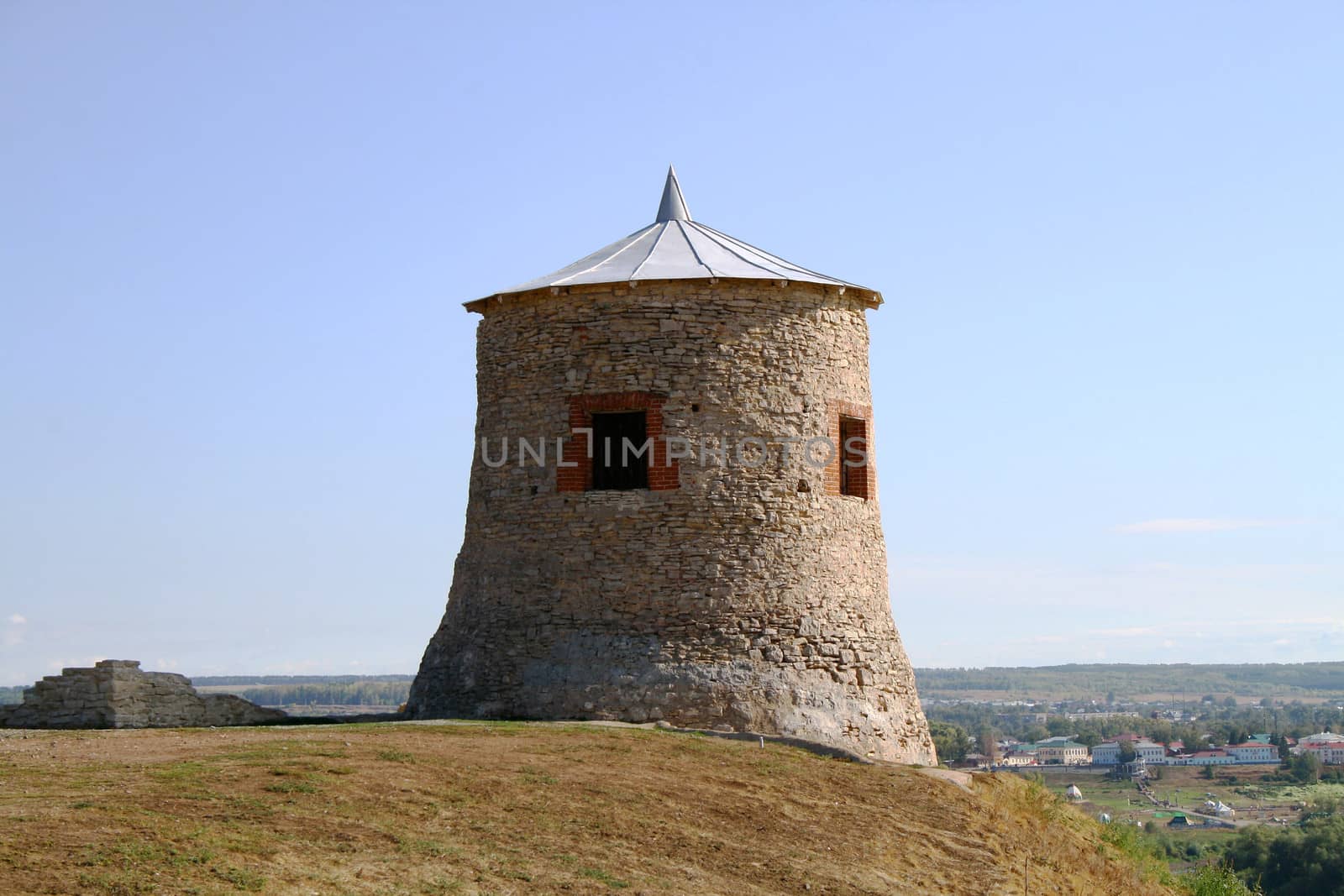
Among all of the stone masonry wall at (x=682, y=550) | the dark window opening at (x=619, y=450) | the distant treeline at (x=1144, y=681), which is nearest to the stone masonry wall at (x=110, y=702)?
the stone masonry wall at (x=682, y=550)

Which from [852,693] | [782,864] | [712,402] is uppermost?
[712,402]

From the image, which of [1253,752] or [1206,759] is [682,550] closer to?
[1206,759]

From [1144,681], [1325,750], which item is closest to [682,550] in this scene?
[1325,750]

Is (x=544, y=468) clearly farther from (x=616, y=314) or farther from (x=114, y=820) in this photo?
(x=114, y=820)

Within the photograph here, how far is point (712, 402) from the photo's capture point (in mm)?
18844

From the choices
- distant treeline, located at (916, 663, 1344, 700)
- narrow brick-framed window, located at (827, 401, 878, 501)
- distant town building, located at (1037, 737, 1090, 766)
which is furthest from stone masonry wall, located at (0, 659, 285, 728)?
distant treeline, located at (916, 663, 1344, 700)

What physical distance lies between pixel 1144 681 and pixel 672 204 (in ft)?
452

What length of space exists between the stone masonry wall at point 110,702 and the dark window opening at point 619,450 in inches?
221

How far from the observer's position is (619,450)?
19.5 metres

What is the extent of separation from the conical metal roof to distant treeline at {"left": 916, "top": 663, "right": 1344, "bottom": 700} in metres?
117

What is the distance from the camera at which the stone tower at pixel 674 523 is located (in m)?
18.3

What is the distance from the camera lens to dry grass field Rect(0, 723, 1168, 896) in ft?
33.2

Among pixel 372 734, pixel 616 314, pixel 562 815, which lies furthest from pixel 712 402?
pixel 562 815

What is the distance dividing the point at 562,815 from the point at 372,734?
4.11 m
